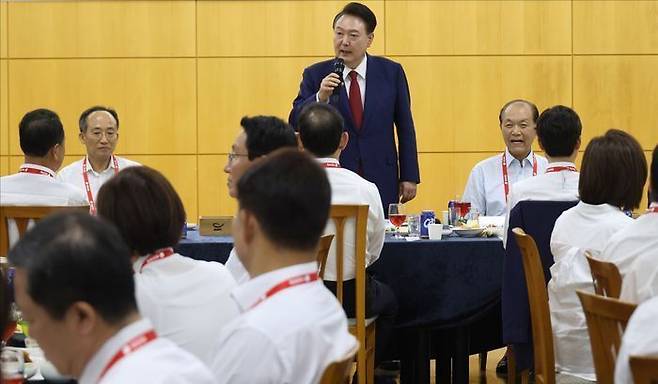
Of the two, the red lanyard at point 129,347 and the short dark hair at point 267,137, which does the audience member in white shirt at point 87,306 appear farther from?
the short dark hair at point 267,137

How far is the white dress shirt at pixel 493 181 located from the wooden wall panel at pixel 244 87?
6.63 feet

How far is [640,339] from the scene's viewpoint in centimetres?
226

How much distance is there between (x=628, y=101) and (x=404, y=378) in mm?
3600

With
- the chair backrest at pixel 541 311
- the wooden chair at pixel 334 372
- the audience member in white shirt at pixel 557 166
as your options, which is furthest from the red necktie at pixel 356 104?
the wooden chair at pixel 334 372

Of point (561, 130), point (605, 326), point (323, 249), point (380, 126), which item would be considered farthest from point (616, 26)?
point (605, 326)

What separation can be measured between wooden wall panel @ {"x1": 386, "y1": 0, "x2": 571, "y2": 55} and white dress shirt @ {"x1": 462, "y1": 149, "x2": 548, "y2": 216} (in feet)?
5.93

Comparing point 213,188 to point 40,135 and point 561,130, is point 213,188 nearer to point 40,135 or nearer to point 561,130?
point 40,135

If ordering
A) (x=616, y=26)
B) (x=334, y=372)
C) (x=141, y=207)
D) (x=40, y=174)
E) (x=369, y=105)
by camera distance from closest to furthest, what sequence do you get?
(x=334, y=372), (x=141, y=207), (x=40, y=174), (x=369, y=105), (x=616, y=26)

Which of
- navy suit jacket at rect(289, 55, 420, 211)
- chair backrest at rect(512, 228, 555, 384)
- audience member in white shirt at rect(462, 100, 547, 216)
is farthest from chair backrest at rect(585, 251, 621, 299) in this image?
audience member in white shirt at rect(462, 100, 547, 216)

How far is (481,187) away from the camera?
20.3 ft

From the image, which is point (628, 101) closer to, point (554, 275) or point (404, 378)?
point (404, 378)

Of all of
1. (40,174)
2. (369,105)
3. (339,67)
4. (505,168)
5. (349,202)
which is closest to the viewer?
(349,202)

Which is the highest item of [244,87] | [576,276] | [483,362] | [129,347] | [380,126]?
[244,87]

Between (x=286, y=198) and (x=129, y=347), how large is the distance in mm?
536
